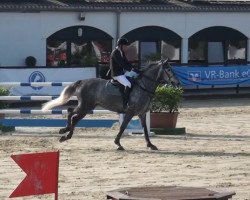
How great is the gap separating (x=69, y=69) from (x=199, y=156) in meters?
14.7

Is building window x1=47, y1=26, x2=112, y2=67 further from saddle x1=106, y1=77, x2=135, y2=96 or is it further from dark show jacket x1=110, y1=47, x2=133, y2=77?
dark show jacket x1=110, y1=47, x2=133, y2=77

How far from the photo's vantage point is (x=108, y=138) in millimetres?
22344

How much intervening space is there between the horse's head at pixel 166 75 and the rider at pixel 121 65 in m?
0.69

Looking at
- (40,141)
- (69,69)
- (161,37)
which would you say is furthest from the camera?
(161,37)

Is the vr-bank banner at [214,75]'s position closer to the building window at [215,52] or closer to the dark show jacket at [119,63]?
the building window at [215,52]

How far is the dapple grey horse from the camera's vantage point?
797 inches

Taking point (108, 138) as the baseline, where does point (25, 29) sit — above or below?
above

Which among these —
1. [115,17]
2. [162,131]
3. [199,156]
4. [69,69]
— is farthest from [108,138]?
[115,17]

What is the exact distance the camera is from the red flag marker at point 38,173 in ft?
30.5

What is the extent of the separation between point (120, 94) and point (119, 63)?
0.85 m

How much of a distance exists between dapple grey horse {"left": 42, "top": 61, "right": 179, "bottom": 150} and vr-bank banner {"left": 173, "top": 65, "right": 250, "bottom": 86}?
14848mm

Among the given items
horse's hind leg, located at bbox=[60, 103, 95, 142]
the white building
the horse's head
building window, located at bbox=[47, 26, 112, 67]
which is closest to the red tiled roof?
the white building

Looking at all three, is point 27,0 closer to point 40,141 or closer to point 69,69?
point 69,69

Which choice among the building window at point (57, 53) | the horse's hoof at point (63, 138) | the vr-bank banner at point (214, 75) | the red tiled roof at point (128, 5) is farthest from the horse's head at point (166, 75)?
the building window at point (57, 53)
